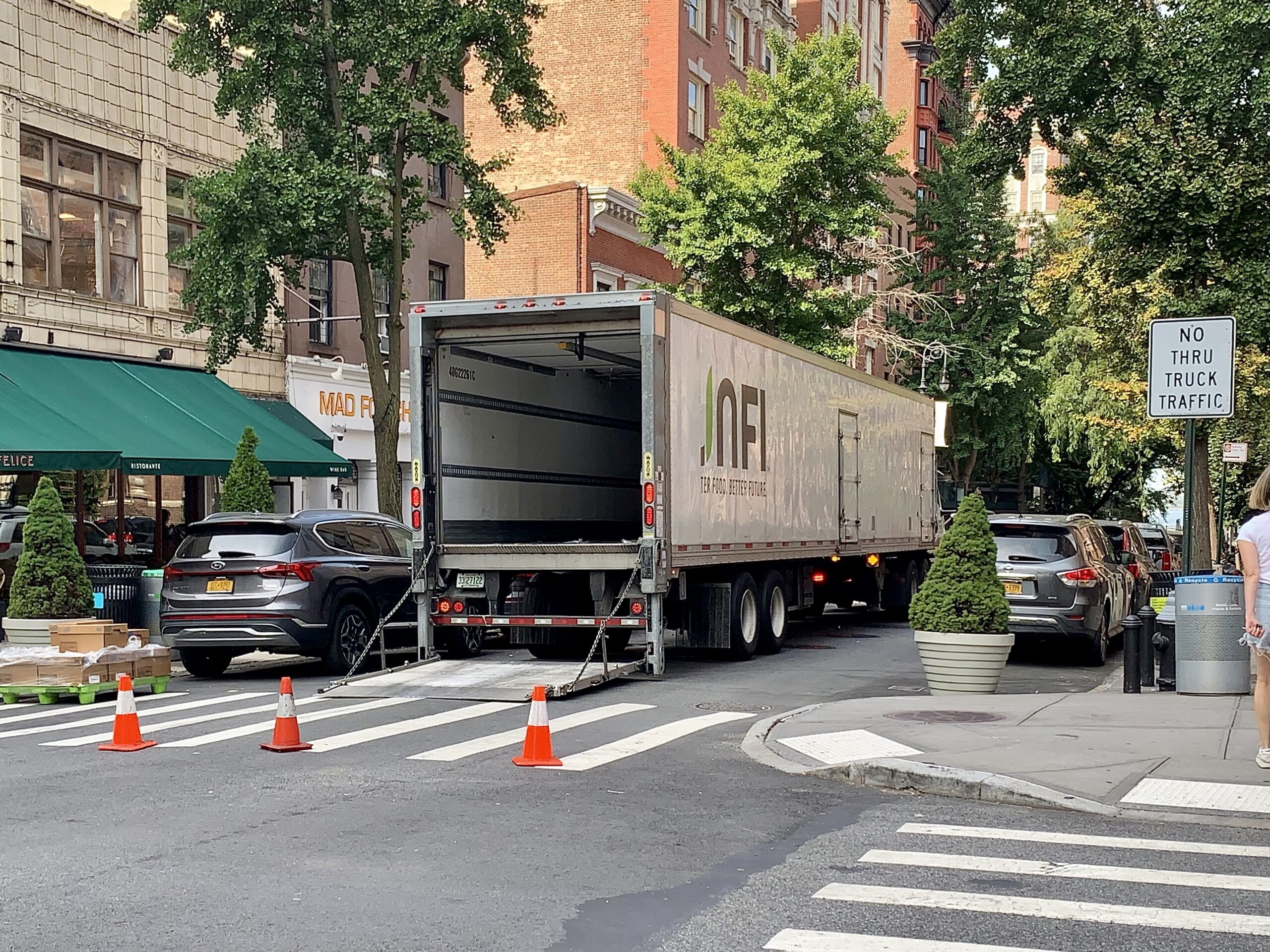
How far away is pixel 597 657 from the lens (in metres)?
17.0

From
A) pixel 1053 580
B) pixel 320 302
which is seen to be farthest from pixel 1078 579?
pixel 320 302

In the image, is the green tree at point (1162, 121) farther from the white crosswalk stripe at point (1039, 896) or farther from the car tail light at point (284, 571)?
the white crosswalk stripe at point (1039, 896)

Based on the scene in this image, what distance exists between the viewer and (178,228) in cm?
2628

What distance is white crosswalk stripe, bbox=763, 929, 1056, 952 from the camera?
564 centimetres

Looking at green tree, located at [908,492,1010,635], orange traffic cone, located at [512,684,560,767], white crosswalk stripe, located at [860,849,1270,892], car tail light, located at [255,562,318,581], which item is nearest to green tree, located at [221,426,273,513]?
car tail light, located at [255,562,318,581]

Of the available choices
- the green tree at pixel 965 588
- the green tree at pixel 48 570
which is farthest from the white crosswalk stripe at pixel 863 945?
the green tree at pixel 48 570

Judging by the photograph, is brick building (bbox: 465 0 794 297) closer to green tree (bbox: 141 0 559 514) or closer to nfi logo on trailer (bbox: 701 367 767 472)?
green tree (bbox: 141 0 559 514)

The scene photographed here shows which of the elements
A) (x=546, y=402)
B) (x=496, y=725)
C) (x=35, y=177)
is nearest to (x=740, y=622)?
(x=546, y=402)

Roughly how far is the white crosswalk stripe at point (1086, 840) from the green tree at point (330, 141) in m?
→ 15.7

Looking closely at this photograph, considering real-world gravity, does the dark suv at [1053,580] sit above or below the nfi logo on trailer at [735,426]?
below

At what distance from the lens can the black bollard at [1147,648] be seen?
1366 centimetres

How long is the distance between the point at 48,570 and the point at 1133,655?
10.7 metres

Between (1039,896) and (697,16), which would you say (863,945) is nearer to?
(1039,896)

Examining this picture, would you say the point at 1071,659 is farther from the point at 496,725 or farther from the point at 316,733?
the point at 316,733
